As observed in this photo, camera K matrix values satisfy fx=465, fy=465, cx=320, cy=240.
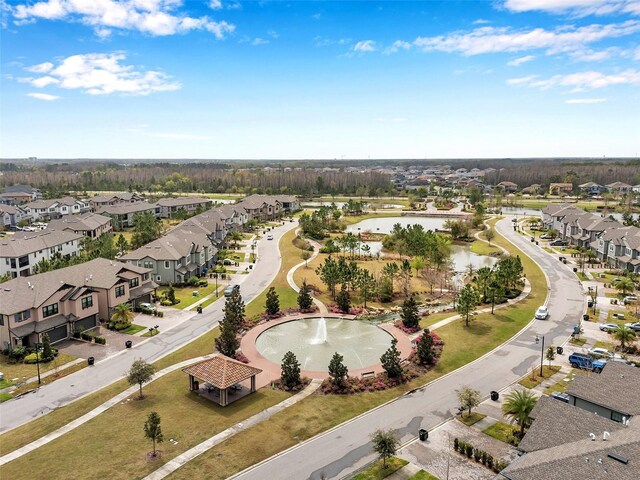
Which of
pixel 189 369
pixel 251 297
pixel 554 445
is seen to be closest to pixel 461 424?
pixel 554 445

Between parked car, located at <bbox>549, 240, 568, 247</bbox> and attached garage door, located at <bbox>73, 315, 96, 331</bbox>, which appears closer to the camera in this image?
attached garage door, located at <bbox>73, 315, 96, 331</bbox>

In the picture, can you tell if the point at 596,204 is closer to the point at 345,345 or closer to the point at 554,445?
the point at 345,345

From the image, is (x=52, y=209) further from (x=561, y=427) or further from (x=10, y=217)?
(x=561, y=427)

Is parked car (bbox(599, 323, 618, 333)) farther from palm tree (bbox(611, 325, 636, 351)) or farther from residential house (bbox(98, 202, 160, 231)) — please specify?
residential house (bbox(98, 202, 160, 231))

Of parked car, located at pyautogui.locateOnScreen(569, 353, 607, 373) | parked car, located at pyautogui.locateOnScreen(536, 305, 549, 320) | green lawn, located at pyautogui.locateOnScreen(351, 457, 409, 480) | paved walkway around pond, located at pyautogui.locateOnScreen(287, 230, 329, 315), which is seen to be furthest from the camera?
paved walkway around pond, located at pyautogui.locateOnScreen(287, 230, 329, 315)

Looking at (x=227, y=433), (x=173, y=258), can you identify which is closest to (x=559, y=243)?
(x=173, y=258)

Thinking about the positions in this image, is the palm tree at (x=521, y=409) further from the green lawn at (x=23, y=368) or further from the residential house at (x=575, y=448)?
the green lawn at (x=23, y=368)

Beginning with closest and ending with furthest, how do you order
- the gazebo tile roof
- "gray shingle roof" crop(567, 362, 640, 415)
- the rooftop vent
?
1. the rooftop vent
2. "gray shingle roof" crop(567, 362, 640, 415)
3. the gazebo tile roof

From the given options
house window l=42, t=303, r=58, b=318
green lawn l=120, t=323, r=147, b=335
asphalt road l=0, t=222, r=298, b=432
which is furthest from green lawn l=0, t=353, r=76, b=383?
green lawn l=120, t=323, r=147, b=335
